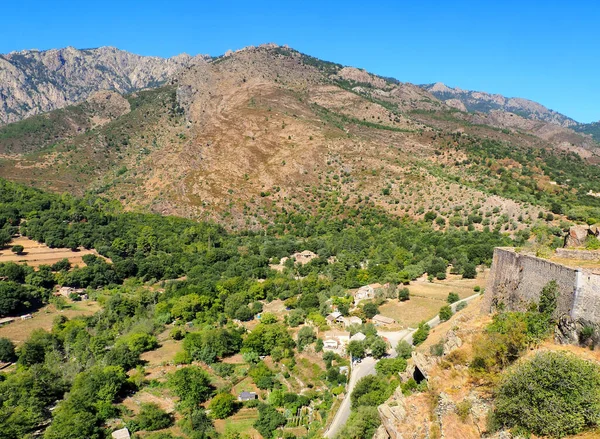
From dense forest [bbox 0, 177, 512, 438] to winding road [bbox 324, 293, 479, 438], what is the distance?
3.33 ft

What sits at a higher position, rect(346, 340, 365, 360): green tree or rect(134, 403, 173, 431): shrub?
rect(346, 340, 365, 360): green tree

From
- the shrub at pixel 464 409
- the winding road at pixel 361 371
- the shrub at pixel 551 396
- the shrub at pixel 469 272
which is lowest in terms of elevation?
the winding road at pixel 361 371

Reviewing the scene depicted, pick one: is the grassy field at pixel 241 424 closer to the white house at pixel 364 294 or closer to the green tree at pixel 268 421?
the green tree at pixel 268 421

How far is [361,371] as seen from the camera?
31984mm

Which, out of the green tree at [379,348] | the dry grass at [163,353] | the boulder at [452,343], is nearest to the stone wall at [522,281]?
the boulder at [452,343]

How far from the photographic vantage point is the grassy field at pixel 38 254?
189 ft

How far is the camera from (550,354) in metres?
11.7

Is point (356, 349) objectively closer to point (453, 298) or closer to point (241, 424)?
point (241, 424)

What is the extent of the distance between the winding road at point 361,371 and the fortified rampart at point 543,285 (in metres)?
12.1

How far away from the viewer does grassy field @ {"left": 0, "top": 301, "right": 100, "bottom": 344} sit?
42.8 m

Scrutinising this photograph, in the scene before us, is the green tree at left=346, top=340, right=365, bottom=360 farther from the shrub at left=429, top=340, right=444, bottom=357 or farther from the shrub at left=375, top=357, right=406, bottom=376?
the shrub at left=429, top=340, right=444, bottom=357

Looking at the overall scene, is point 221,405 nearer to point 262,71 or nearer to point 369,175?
point 369,175

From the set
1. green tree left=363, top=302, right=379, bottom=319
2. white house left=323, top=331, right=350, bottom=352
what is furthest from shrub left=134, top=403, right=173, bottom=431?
green tree left=363, top=302, right=379, bottom=319

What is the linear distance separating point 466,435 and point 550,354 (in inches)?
138
